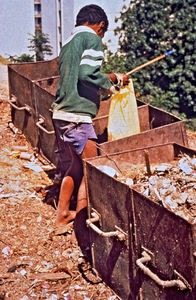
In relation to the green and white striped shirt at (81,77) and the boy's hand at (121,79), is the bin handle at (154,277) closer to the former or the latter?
the green and white striped shirt at (81,77)

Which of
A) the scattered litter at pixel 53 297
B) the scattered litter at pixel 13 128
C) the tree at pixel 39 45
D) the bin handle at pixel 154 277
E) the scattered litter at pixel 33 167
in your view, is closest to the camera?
the bin handle at pixel 154 277

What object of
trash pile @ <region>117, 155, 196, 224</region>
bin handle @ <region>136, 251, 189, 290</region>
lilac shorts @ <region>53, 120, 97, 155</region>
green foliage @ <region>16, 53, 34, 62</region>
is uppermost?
green foliage @ <region>16, 53, 34, 62</region>

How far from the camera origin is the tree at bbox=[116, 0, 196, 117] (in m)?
8.41

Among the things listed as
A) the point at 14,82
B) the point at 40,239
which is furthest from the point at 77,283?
the point at 14,82

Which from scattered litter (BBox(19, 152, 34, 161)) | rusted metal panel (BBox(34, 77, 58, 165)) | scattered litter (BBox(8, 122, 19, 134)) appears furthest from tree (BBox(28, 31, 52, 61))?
scattered litter (BBox(19, 152, 34, 161))

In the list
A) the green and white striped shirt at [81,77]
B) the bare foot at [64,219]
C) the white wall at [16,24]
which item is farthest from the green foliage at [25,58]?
the bare foot at [64,219]

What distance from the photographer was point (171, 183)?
3279mm

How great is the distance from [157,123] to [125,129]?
47cm

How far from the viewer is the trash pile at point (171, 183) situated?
3014 millimetres

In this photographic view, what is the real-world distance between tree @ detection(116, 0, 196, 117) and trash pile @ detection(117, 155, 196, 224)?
5029 millimetres

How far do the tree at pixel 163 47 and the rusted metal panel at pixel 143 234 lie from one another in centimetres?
496

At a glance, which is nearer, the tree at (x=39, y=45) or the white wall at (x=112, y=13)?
the white wall at (x=112, y=13)

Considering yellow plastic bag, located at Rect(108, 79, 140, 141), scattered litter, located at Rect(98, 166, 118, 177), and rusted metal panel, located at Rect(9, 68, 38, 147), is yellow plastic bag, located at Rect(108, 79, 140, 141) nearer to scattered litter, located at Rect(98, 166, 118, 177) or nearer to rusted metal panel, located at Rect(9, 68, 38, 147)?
scattered litter, located at Rect(98, 166, 118, 177)

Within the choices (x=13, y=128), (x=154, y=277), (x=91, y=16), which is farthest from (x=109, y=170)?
(x=13, y=128)
